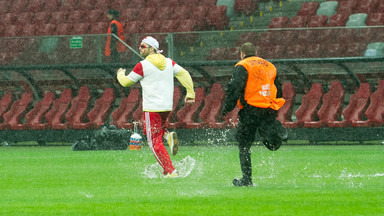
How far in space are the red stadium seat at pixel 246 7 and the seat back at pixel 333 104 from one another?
6145 millimetres

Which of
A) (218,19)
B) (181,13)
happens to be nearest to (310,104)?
(218,19)

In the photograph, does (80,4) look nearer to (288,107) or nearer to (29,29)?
(29,29)

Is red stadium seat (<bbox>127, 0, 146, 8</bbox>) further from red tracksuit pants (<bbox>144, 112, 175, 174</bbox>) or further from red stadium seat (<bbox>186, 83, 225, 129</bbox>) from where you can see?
red tracksuit pants (<bbox>144, 112, 175, 174</bbox>)

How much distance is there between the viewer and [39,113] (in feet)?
85.6

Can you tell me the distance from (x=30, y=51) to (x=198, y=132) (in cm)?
552

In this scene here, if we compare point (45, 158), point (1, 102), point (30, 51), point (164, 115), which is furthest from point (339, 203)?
point (1, 102)

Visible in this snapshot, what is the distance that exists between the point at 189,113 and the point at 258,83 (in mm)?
13154

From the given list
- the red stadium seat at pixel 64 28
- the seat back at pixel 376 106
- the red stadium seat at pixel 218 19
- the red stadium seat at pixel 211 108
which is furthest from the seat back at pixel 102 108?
the seat back at pixel 376 106

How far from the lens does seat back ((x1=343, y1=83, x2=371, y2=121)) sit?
22.8 meters

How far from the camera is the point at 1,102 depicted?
1063 inches

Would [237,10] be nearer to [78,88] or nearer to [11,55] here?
[78,88]

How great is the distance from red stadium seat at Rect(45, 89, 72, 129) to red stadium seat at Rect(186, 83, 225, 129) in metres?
4.17

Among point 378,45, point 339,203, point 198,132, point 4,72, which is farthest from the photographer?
point 4,72

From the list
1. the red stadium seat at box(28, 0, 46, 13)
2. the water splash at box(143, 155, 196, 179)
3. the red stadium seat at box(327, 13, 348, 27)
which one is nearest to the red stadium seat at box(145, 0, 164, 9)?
the red stadium seat at box(28, 0, 46, 13)
